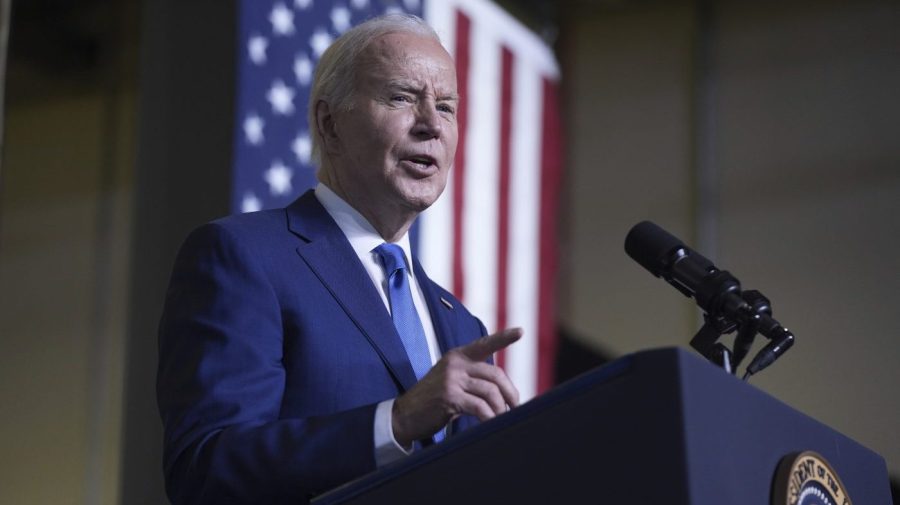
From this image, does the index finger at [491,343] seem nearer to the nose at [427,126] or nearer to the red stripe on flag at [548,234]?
the nose at [427,126]

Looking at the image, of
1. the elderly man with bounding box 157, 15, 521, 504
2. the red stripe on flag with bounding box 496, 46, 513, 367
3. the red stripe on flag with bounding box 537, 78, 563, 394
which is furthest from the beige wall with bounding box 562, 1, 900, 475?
the elderly man with bounding box 157, 15, 521, 504

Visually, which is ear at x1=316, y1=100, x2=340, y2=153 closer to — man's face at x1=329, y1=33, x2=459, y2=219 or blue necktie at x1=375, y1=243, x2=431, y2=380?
man's face at x1=329, y1=33, x2=459, y2=219

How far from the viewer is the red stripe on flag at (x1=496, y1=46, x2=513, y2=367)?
6.20 metres

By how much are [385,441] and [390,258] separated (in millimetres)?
559

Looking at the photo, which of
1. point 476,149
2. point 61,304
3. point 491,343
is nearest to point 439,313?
point 491,343

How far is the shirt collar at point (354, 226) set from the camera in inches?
78.0

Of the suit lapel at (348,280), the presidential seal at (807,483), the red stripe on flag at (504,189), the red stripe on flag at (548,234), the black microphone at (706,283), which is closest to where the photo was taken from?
the presidential seal at (807,483)

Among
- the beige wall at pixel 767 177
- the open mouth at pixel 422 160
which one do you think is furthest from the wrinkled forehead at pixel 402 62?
the beige wall at pixel 767 177

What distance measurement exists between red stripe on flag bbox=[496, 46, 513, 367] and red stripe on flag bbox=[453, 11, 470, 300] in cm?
39

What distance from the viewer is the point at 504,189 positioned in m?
6.40

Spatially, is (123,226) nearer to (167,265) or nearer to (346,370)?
(167,265)

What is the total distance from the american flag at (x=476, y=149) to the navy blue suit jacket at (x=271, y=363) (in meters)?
2.02

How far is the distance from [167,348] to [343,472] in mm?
391

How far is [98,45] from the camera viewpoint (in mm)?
8828
